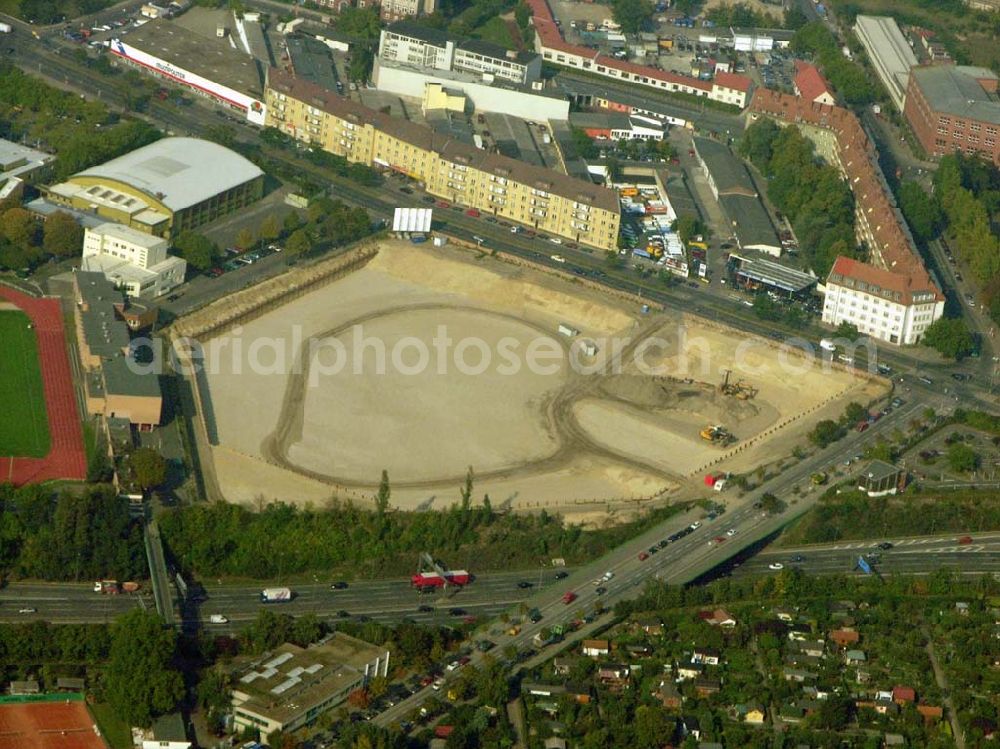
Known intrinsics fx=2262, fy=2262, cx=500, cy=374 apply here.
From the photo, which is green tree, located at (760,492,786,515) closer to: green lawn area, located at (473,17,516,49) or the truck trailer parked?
the truck trailer parked

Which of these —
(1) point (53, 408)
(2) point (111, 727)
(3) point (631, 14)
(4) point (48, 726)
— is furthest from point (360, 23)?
(4) point (48, 726)

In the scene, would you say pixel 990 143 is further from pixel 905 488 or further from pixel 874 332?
pixel 905 488

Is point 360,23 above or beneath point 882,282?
above

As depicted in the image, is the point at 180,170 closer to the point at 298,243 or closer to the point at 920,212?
the point at 298,243

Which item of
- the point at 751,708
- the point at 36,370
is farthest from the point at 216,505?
the point at 751,708

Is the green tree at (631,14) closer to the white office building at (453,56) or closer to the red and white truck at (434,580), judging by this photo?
the white office building at (453,56)

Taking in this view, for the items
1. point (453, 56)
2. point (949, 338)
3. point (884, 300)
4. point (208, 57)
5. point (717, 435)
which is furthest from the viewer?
point (453, 56)

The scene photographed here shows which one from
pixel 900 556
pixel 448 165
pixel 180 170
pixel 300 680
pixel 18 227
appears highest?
pixel 18 227
